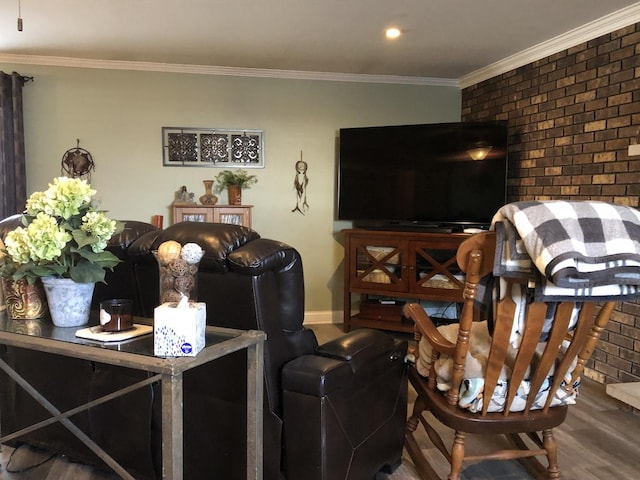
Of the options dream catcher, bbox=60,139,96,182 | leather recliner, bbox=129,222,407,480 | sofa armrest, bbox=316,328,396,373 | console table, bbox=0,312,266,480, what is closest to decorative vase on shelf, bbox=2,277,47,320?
console table, bbox=0,312,266,480

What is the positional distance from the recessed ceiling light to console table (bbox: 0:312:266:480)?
2.67 metres

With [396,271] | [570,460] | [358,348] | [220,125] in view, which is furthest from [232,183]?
[570,460]

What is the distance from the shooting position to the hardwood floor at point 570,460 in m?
2.17

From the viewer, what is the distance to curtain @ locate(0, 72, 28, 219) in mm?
3998

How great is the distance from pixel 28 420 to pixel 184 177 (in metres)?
2.70

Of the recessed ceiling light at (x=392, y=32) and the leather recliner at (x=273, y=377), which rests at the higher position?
the recessed ceiling light at (x=392, y=32)

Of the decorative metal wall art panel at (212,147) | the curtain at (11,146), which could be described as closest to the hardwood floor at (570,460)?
the curtain at (11,146)

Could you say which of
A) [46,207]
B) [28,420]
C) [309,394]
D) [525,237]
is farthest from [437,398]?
[28,420]

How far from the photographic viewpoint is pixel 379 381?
1.95 meters

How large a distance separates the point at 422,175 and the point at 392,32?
4.34 ft

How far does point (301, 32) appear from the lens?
11.6 ft

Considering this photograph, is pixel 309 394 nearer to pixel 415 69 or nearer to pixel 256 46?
pixel 256 46

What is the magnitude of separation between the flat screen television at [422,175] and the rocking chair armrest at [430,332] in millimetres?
2464

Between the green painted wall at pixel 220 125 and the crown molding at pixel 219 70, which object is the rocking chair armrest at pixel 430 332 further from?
the crown molding at pixel 219 70
